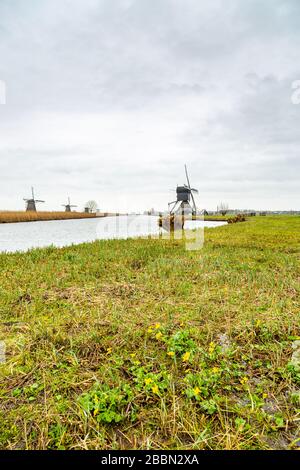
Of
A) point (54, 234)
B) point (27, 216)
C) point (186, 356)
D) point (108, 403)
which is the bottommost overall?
point (108, 403)

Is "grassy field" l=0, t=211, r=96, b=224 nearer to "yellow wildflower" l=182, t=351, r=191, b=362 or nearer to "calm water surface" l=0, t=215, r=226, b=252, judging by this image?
"calm water surface" l=0, t=215, r=226, b=252

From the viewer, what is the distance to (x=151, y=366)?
263 cm

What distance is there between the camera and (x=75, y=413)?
203cm

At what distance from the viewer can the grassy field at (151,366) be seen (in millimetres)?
1886

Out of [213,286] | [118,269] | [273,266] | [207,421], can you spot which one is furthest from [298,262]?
[207,421]

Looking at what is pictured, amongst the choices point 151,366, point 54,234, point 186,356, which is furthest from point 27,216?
point 186,356

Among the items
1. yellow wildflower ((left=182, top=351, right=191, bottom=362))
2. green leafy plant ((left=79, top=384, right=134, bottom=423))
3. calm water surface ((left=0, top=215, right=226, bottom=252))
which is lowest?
green leafy plant ((left=79, top=384, right=134, bottom=423))

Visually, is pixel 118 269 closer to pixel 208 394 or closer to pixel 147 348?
pixel 147 348

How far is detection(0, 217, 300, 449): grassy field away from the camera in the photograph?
1886 mm

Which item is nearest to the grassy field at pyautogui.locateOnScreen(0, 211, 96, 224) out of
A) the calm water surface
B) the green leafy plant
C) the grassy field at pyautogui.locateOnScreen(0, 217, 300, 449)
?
the calm water surface

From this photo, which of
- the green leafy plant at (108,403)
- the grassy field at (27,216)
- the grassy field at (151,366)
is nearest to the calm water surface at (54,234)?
the grassy field at (27,216)

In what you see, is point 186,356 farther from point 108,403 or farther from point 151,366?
point 108,403
